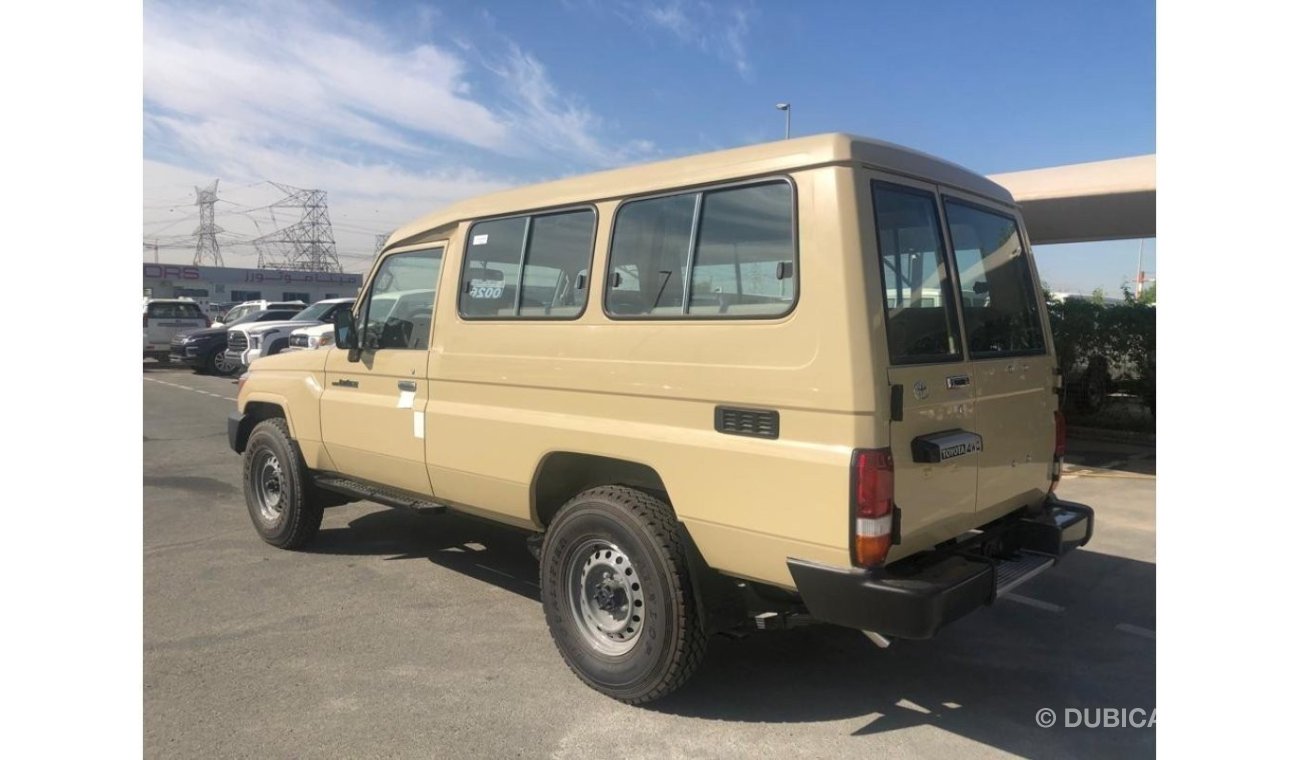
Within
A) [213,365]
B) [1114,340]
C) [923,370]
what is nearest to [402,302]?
[923,370]

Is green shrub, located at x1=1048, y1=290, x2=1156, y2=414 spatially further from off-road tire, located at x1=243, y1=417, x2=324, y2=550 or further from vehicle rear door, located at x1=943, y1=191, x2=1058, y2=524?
off-road tire, located at x1=243, y1=417, x2=324, y2=550

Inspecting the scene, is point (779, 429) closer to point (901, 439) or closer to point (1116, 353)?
point (901, 439)

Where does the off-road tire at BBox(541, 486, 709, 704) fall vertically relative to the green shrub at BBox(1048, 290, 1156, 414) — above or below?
below

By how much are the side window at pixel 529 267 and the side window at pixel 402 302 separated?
354 millimetres

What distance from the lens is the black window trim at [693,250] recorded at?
3270 millimetres

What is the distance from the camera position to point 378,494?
5.26m

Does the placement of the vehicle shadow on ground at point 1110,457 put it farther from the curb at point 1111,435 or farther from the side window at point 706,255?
the side window at point 706,255

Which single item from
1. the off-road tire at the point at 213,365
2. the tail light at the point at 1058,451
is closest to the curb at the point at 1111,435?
the tail light at the point at 1058,451

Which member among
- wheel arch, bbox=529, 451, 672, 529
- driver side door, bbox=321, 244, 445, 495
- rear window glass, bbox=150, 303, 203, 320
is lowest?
wheel arch, bbox=529, 451, 672, 529

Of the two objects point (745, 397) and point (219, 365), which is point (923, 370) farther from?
point (219, 365)

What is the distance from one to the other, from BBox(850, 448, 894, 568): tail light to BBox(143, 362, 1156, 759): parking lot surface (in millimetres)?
928

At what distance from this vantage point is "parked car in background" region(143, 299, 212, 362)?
2275cm

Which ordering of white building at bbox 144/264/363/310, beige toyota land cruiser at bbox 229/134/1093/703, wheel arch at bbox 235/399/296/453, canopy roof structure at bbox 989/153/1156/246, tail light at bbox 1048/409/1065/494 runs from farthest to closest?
white building at bbox 144/264/363/310, canopy roof structure at bbox 989/153/1156/246, wheel arch at bbox 235/399/296/453, tail light at bbox 1048/409/1065/494, beige toyota land cruiser at bbox 229/134/1093/703

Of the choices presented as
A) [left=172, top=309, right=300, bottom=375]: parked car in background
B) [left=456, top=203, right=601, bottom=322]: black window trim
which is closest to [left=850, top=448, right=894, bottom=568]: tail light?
[left=456, top=203, right=601, bottom=322]: black window trim
